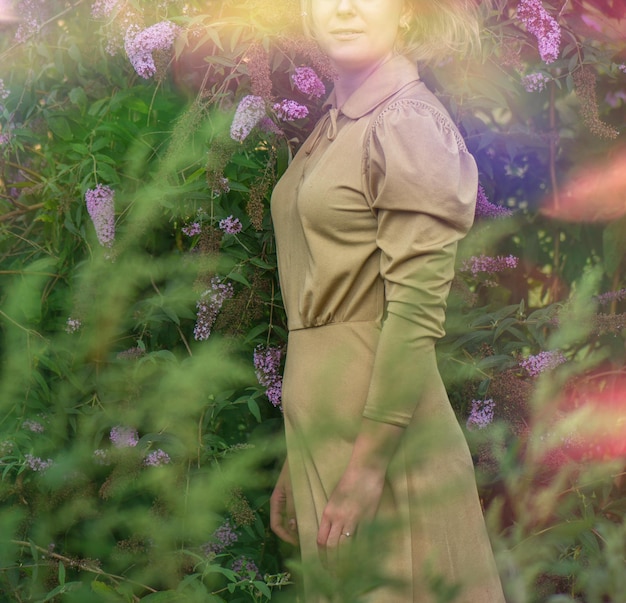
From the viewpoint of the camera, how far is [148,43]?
1.76 m

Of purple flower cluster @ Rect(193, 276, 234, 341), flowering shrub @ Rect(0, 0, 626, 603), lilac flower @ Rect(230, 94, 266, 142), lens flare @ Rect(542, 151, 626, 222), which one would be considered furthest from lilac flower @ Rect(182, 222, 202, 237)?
lens flare @ Rect(542, 151, 626, 222)

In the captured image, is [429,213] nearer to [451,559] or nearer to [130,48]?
[451,559]

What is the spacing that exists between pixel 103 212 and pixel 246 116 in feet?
1.00

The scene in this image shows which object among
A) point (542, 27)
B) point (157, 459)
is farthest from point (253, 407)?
point (542, 27)

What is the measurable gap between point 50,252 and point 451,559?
116cm

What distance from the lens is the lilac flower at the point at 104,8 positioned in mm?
1888

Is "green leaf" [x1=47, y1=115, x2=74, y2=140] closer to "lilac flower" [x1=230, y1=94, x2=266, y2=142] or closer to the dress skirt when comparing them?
"lilac flower" [x1=230, y1=94, x2=266, y2=142]

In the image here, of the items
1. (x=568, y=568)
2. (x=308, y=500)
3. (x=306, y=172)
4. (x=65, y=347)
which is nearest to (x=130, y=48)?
(x=306, y=172)

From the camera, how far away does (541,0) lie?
207 centimetres

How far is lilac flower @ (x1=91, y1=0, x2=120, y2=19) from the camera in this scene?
1.89 m

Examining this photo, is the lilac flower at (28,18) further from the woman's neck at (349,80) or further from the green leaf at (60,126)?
the woman's neck at (349,80)

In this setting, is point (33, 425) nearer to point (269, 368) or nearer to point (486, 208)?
point (269, 368)

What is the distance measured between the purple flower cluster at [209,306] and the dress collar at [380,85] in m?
0.44

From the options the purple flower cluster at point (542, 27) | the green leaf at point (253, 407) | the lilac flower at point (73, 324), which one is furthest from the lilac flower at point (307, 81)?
the lilac flower at point (73, 324)
